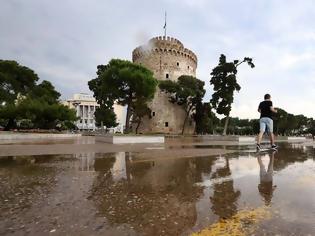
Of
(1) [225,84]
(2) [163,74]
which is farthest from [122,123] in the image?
(1) [225,84]

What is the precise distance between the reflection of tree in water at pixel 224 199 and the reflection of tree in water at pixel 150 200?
25 centimetres

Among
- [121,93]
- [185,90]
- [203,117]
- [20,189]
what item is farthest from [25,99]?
[20,189]

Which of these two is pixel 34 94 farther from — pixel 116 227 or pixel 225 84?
pixel 116 227

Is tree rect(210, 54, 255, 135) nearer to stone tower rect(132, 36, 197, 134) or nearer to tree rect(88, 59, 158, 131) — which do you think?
tree rect(88, 59, 158, 131)

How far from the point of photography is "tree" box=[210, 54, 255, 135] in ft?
130

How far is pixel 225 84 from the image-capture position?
40.2 metres

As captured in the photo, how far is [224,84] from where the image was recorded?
132ft

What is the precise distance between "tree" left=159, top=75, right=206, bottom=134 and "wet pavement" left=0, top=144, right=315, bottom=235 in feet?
167

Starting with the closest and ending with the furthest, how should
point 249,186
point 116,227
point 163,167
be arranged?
point 116,227 < point 249,186 < point 163,167

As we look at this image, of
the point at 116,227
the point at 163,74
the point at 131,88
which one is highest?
the point at 163,74

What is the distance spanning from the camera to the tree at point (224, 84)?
130 ft

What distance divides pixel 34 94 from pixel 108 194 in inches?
1940

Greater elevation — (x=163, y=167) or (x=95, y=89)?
(x=95, y=89)

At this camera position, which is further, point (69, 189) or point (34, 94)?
point (34, 94)
